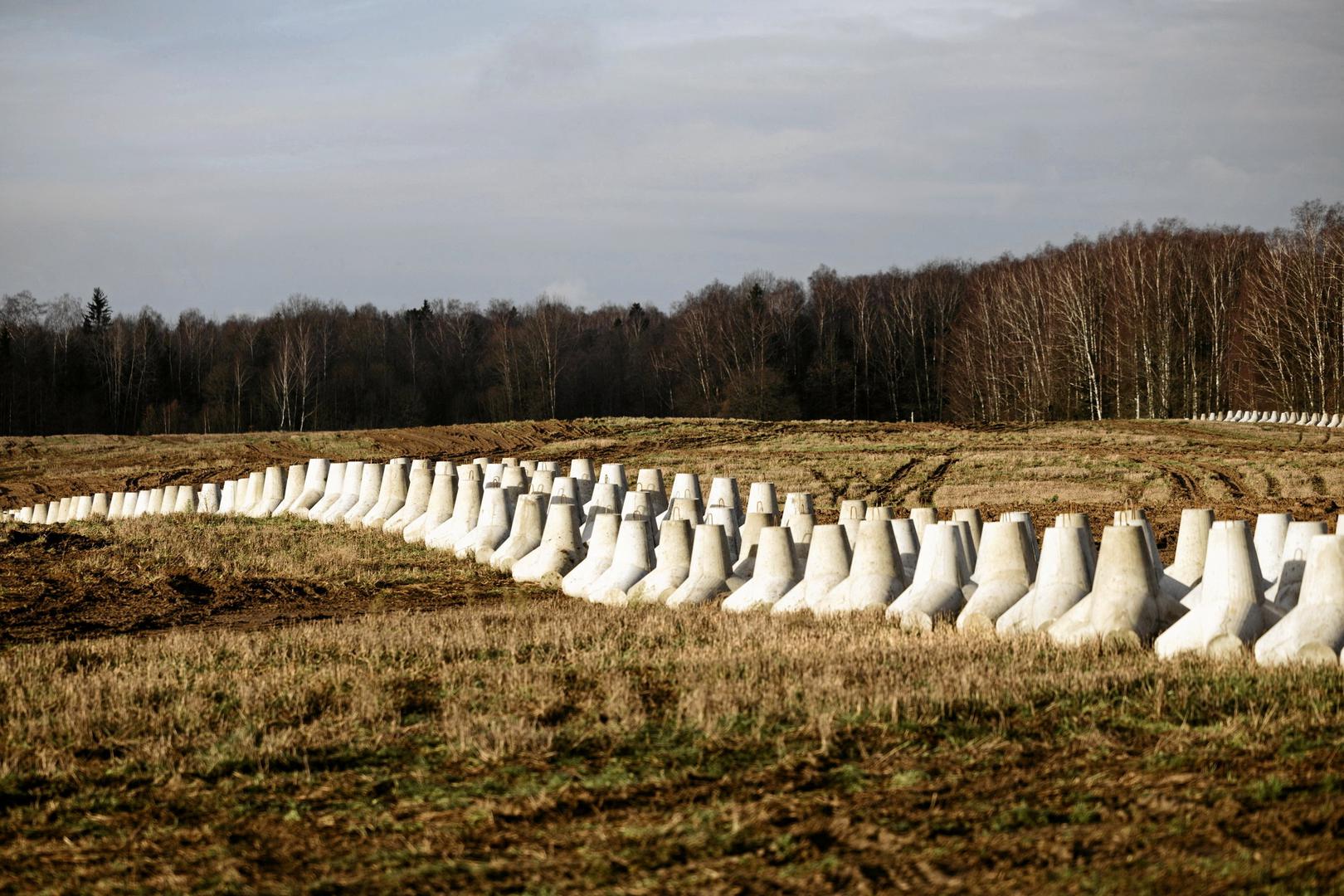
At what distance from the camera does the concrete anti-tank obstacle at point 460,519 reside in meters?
16.0

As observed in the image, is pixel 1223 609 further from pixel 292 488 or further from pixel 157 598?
pixel 292 488

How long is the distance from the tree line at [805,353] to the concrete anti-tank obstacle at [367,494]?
151 feet

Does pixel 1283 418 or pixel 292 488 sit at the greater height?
pixel 1283 418

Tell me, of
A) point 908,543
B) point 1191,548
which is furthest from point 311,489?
point 1191,548

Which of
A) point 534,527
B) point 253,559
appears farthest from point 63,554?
point 534,527

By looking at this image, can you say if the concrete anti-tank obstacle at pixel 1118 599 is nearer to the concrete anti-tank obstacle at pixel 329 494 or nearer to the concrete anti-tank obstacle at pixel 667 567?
the concrete anti-tank obstacle at pixel 667 567

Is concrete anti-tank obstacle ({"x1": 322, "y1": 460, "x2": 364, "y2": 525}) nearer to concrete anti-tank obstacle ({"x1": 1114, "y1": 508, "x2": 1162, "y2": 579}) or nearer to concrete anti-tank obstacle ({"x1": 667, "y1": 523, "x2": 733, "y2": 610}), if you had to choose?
concrete anti-tank obstacle ({"x1": 667, "y1": 523, "x2": 733, "y2": 610})

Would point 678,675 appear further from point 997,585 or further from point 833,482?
point 833,482

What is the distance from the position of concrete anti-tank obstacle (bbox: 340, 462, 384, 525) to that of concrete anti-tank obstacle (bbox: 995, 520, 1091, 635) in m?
11.5

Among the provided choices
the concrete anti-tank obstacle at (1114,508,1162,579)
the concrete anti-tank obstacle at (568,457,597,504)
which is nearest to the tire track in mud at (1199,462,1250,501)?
the concrete anti-tank obstacle at (568,457,597,504)

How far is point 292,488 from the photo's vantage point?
21.5 metres

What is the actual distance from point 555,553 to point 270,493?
9295 millimetres

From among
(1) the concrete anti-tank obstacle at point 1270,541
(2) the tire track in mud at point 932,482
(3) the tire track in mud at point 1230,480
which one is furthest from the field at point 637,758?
(3) the tire track in mud at point 1230,480

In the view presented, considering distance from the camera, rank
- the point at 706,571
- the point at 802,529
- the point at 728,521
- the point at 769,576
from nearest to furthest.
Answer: the point at 769,576 → the point at 706,571 → the point at 802,529 → the point at 728,521
